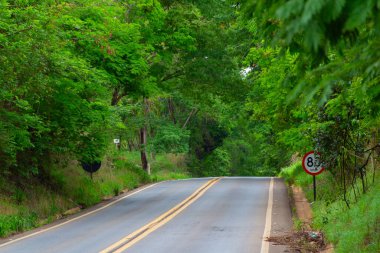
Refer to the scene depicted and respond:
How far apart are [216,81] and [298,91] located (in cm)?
2457

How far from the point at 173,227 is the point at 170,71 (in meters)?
15.2

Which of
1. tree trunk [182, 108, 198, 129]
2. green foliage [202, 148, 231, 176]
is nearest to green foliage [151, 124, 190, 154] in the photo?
tree trunk [182, 108, 198, 129]

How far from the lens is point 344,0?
107 inches

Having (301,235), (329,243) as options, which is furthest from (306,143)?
(329,243)

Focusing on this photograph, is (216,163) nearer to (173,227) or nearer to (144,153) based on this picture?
(144,153)

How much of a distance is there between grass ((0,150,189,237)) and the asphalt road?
87 cm

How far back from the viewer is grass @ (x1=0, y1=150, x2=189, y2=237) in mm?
16203

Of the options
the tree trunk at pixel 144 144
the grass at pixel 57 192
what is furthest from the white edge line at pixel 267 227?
the tree trunk at pixel 144 144

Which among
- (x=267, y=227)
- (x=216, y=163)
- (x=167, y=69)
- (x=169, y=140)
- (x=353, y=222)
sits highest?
(x=167, y=69)

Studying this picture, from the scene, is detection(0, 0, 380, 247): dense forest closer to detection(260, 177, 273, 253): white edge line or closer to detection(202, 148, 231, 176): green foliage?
detection(260, 177, 273, 253): white edge line

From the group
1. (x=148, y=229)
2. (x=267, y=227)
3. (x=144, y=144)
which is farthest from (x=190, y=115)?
(x=267, y=227)

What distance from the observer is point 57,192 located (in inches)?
811

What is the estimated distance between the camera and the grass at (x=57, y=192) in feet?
53.2

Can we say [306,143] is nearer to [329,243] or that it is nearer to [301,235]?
[301,235]
